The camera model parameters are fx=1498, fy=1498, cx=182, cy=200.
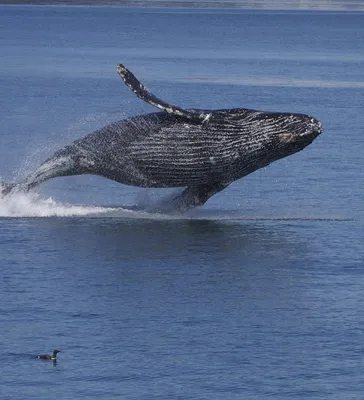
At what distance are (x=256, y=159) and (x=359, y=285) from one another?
388 cm

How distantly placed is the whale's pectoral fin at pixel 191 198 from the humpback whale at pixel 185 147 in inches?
1.3

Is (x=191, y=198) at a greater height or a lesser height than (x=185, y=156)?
lesser

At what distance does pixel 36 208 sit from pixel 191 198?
3347 mm

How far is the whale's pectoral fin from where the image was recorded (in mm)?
30641

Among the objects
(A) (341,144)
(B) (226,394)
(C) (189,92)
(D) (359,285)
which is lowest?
(B) (226,394)

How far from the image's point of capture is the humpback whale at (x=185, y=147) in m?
29.5

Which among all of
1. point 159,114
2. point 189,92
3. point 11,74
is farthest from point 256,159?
point 11,74

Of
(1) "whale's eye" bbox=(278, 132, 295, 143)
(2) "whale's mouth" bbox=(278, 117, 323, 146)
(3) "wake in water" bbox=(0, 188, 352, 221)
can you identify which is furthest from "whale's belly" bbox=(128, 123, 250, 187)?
(3) "wake in water" bbox=(0, 188, 352, 221)

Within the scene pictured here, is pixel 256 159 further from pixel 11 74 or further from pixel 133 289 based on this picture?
pixel 11 74

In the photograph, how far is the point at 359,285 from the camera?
27234 millimetres

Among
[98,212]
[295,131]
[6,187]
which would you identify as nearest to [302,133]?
[295,131]

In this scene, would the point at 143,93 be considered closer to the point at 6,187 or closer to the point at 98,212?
the point at 6,187

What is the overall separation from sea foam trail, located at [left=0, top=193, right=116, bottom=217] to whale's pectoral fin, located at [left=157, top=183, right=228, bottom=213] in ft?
4.59

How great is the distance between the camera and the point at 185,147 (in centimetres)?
2972
